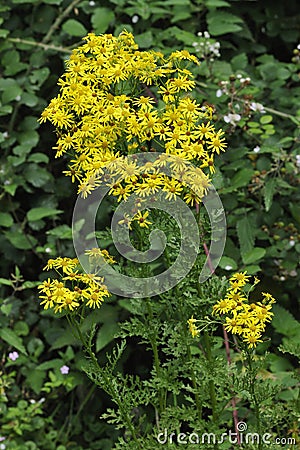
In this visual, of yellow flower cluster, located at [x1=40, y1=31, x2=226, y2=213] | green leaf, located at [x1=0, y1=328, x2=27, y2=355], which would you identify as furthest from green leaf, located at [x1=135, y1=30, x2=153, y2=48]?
yellow flower cluster, located at [x1=40, y1=31, x2=226, y2=213]

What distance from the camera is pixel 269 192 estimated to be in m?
2.57

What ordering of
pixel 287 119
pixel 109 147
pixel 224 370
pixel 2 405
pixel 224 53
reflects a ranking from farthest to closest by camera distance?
1. pixel 224 53
2. pixel 287 119
3. pixel 2 405
4. pixel 224 370
5. pixel 109 147

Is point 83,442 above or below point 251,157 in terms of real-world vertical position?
below

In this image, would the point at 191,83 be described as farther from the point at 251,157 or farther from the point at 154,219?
the point at 251,157

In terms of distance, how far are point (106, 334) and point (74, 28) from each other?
48.3 inches

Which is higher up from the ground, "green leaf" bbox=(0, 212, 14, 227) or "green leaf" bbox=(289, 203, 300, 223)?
"green leaf" bbox=(289, 203, 300, 223)

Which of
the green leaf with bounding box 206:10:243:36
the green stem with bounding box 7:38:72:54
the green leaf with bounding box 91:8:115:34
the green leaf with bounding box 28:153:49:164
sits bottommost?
the green leaf with bounding box 28:153:49:164

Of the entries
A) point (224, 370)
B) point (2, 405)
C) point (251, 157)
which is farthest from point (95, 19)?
point (224, 370)

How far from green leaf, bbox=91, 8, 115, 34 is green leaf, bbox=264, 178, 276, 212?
3.04ft

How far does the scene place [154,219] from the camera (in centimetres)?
158

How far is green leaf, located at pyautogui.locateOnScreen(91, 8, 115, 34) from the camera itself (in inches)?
119

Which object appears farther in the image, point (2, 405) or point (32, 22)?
point (32, 22)

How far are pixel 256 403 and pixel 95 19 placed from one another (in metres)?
1.96

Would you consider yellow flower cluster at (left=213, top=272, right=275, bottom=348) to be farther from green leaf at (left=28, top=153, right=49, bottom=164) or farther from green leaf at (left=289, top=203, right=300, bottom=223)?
green leaf at (left=28, top=153, right=49, bottom=164)
